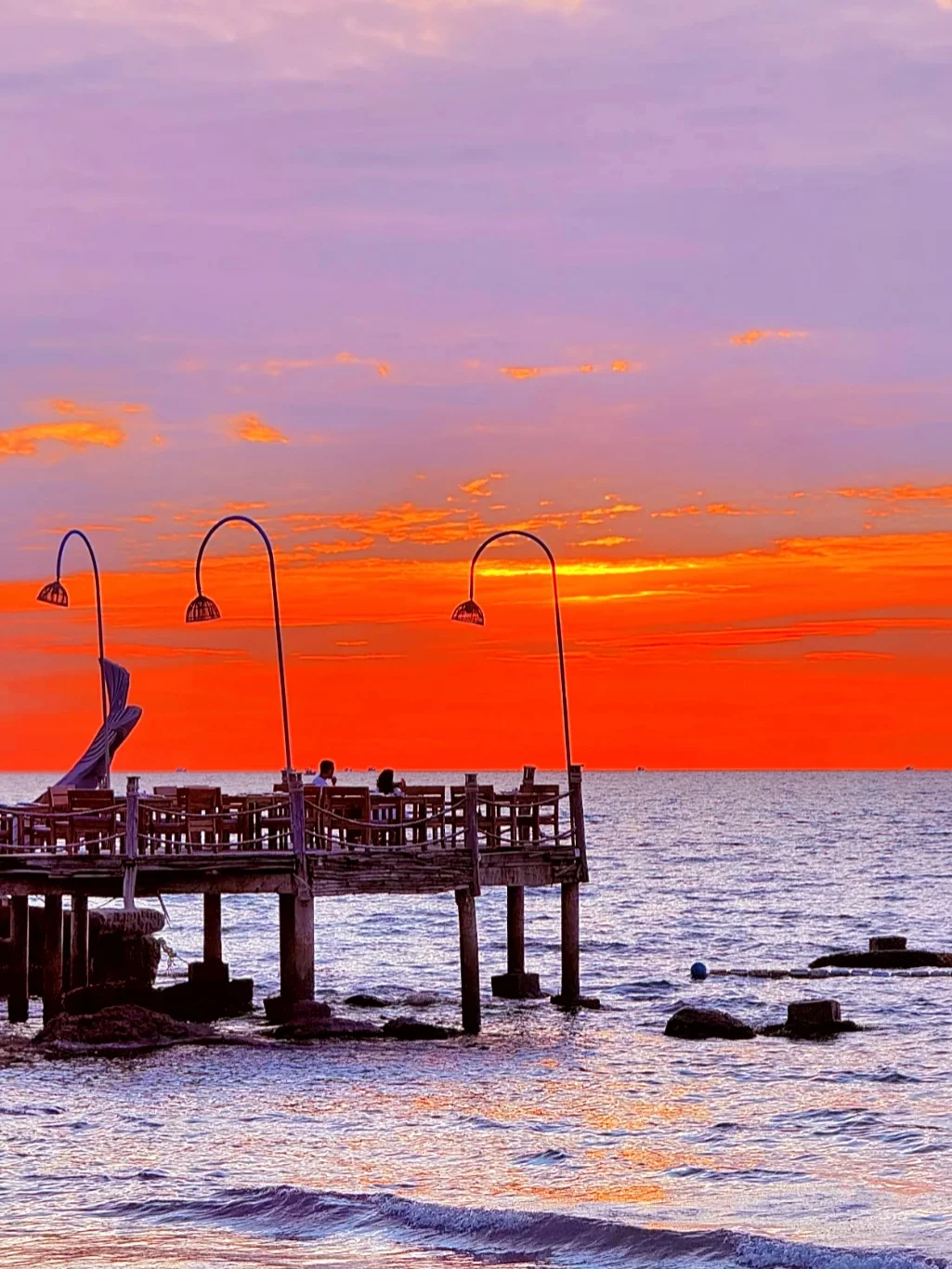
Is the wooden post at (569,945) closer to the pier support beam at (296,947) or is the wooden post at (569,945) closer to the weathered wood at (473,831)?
the weathered wood at (473,831)

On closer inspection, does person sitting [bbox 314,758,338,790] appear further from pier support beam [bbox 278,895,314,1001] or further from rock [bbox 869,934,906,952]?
rock [bbox 869,934,906,952]

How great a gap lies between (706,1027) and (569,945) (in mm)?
3463

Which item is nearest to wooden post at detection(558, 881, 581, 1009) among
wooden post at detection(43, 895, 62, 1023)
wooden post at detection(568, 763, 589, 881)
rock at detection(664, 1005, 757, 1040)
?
wooden post at detection(568, 763, 589, 881)

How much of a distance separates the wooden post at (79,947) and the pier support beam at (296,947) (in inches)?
144

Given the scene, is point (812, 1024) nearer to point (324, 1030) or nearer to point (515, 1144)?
point (324, 1030)

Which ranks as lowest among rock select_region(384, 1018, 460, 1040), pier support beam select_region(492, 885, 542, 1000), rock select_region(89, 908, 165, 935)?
rock select_region(384, 1018, 460, 1040)

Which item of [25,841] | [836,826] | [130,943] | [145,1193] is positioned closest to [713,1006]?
[130,943]

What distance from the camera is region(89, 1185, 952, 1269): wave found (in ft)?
58.4

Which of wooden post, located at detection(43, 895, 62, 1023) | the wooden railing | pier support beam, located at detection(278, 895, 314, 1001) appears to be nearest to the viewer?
the wooden railing

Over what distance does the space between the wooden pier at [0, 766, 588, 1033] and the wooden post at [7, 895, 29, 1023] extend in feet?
0.08

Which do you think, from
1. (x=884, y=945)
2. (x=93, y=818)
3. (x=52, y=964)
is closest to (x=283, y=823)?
(x=93, y=818)

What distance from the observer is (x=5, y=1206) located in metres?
19.6

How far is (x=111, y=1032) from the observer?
29562mm

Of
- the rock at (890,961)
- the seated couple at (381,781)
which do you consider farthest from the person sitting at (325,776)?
the rock at (890,961)
